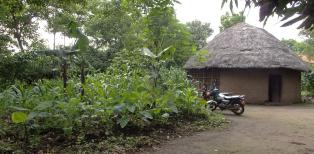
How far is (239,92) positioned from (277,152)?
36.5 feet

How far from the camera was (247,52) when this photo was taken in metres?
17.5

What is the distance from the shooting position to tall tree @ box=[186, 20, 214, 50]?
33.9 m

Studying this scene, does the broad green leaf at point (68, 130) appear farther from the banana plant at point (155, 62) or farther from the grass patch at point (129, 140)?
the banana plant at point (155, 62)

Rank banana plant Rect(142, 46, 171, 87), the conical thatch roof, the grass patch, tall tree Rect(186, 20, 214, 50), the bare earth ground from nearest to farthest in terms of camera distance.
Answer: the grass patch → the bare earth ground → banana plant Rect(142, 46, 171, 87) → the conical thatch roof → tall tree Rect(186, 20, 214, 50)

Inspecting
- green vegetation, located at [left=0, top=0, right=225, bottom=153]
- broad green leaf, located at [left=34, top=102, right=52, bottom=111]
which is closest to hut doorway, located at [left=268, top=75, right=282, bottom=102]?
green vegetation, located at [left=0, top=0, right=225, bottom=153]

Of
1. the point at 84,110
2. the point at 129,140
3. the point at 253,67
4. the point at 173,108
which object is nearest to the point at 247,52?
the point at 253,67

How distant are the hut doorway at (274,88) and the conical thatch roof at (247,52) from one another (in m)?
1.29

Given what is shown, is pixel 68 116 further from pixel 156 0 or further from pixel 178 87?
pixel 178 87

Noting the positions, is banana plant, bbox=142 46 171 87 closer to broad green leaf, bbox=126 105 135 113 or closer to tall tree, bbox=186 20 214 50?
broad green leaf, bbox=126 105 135 113

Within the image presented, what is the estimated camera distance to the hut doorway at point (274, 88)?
18164 mm

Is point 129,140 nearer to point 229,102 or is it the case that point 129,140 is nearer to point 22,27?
point 229,102

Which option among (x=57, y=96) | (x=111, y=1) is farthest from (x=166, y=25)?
(x=111, y=1)

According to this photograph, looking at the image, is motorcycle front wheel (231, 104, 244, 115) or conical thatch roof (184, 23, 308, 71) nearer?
motorcycle front wheel (231, 104, 244, 115)

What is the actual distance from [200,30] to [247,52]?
59.5 ft
